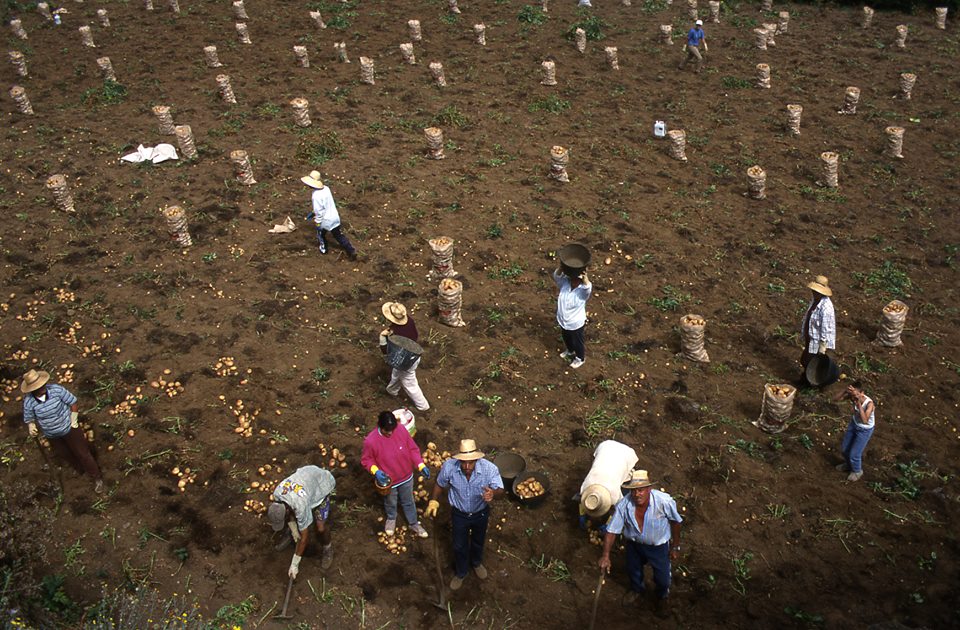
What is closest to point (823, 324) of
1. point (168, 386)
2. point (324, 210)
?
point (324, 210)

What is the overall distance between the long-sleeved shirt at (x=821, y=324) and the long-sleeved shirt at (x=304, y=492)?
6371 mm

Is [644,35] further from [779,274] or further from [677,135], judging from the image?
[779,274]

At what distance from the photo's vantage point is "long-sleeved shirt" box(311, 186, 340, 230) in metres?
11.1

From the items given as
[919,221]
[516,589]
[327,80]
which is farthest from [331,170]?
[919,221]

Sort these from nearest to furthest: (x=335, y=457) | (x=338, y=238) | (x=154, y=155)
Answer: (x=335, y=457)
(x=338, y=238)
(x=154, y=155)

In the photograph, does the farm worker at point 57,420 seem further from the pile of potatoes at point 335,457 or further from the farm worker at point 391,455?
the farm worker at point 391,455

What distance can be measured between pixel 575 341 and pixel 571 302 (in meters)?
0.73

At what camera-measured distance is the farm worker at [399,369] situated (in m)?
8.42

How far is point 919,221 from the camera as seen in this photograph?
13.3m

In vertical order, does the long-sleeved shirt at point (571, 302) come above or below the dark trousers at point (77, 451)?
above

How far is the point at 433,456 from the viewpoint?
8.27m

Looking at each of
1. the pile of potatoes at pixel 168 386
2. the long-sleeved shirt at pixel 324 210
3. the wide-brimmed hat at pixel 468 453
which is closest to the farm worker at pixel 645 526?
the wide-brimmed hat at pixel 468 453

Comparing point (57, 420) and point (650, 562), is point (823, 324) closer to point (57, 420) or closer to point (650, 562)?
point (650, 562)

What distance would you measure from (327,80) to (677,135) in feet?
29.9
